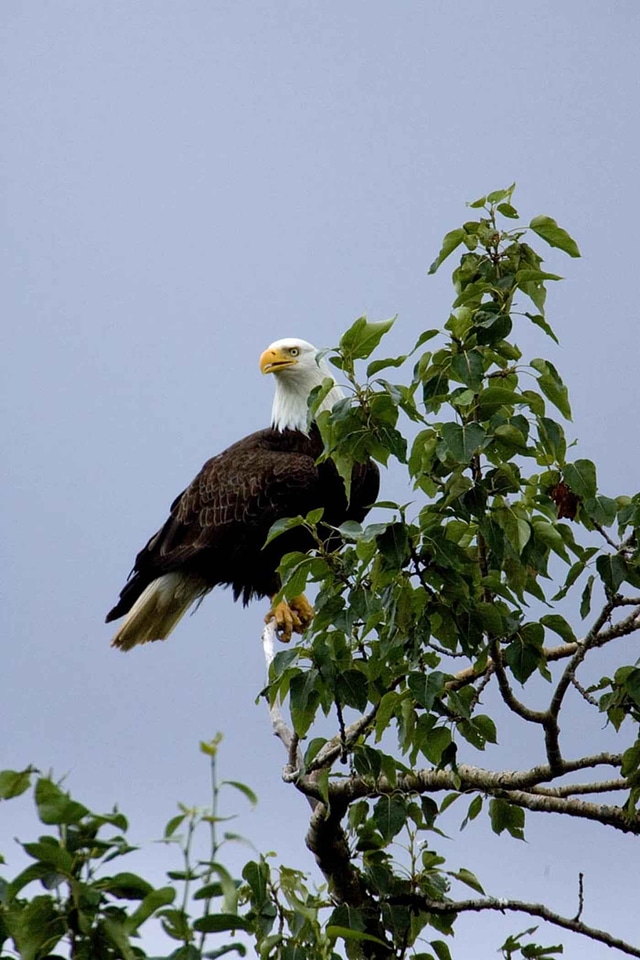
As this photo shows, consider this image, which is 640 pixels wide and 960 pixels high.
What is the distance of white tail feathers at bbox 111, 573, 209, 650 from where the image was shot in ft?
24.6

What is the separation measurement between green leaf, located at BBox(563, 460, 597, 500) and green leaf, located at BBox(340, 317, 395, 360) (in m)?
0.54

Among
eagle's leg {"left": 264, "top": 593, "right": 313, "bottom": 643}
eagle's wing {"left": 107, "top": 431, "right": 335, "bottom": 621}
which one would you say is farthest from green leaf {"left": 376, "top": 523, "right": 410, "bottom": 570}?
eagle's wing {"left": 107, "top": 431, "right": 335, "bottom": 621}

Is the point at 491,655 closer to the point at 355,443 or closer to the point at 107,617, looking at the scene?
the point at 355,443

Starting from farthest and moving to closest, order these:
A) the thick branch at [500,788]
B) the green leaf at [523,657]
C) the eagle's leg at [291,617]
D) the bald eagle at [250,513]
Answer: the bald eagle at [250,513] → the eagle's leg at [291,617] → the thick branch at [500,788] → the green leaf at [523,657]

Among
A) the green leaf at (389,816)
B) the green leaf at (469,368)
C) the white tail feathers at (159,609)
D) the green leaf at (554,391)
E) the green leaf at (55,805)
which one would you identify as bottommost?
the green leaf at (55,805)

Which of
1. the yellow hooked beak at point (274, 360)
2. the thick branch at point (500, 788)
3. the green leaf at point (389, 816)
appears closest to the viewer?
the thick branch at point (500, 788)

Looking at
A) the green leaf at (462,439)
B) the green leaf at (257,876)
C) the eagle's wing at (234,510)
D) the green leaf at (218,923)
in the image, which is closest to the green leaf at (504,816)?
the green leaf at (257,876)

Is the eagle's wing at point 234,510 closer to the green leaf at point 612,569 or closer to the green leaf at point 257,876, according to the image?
the green leaf at point 257,876

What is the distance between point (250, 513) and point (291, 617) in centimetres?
56

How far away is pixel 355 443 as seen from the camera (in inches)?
128

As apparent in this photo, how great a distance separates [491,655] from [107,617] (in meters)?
4.72

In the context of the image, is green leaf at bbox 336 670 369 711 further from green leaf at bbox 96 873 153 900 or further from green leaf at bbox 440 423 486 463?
green leaf at bbox 96 873 153 900

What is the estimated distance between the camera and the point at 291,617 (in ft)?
22.2

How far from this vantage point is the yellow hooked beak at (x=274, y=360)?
7281mm
